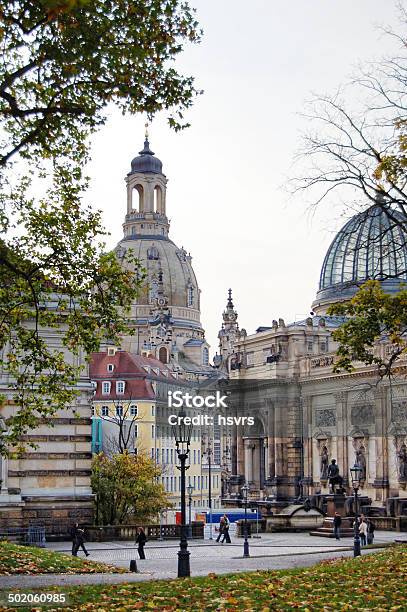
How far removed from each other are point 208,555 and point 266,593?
2323 centimetres

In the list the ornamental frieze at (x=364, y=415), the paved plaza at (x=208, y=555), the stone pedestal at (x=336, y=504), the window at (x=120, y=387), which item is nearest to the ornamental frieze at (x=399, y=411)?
the ornamental frieze at (x=364, y=415)

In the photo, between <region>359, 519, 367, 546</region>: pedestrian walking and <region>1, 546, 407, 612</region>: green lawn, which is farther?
<region>359, 519, 367, 546</region>: pedestrian walking

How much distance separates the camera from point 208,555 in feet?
131

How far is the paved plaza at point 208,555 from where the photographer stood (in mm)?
21875

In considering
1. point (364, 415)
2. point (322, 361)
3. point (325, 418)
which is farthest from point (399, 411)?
point (322, 361)

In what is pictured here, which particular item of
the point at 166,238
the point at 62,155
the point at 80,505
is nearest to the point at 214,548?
the point at 80,505

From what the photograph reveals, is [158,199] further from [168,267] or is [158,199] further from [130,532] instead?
[130,532]

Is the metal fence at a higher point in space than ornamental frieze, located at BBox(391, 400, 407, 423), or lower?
lower

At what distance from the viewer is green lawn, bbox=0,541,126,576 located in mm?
22438

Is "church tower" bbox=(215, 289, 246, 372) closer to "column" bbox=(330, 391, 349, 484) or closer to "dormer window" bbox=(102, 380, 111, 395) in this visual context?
"dormer window" bbox=(102, 380, 111, 395)

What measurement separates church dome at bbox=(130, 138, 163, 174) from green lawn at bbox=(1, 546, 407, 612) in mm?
156814

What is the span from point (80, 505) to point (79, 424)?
3.09 metres

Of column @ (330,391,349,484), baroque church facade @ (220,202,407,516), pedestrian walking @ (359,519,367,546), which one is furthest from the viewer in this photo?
column @ (330,391,349,484)

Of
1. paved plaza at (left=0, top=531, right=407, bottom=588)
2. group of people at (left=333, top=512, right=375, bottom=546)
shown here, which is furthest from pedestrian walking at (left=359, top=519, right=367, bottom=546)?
paved plaza at (left=0, top=531, right=407, bottom=588)
